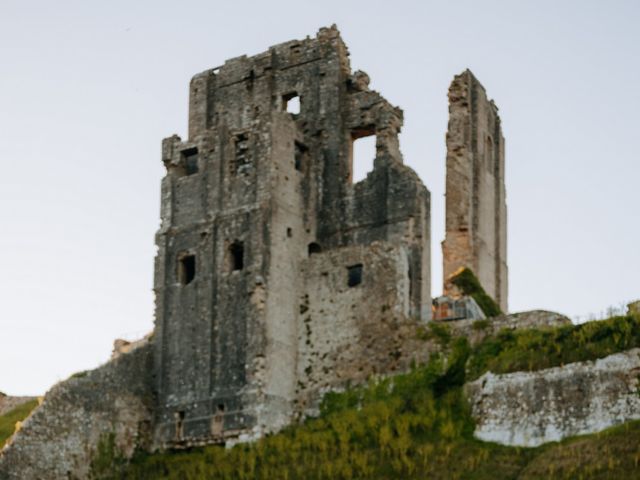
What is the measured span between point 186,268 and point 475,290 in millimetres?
8456

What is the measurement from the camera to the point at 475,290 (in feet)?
155

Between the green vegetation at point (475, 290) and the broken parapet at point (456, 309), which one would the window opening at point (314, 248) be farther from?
the green vegetation at point (475, 290)

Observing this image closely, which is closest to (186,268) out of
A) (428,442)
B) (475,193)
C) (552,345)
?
(475,193)

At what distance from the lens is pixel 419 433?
4072 centimetres

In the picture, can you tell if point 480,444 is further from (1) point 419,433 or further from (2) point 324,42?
(2) point 324,42

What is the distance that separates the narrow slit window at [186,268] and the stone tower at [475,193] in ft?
24.6

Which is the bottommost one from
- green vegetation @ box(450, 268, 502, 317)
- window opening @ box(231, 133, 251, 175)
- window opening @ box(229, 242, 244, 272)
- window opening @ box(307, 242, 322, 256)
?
green vegetation @ box(450, 268, 502, 317)

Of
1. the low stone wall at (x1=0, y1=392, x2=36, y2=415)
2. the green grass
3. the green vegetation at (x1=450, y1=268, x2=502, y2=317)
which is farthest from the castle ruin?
the low stone wall at (x1=0, y1=392, x2=36, y2=415)

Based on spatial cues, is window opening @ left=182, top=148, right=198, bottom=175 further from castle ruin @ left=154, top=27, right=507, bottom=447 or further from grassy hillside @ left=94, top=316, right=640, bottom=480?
grassy hillside @ left=94, top=316, right=640, bottom=480

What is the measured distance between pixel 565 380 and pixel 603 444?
2.59 m

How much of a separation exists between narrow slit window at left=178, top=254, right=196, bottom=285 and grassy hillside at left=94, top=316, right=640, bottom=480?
5.22 metres

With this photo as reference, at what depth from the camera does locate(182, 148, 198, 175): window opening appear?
4844 cm

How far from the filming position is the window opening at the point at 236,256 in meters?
46.2

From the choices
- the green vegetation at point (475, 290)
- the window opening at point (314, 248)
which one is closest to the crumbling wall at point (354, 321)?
the window opening at point (314, 248)
